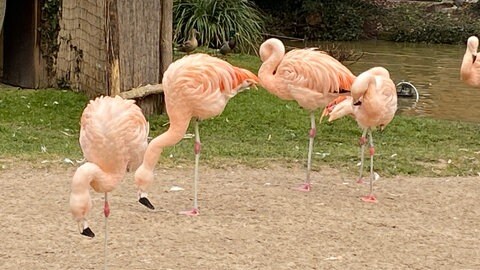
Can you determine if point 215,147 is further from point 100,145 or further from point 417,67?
point 417,67

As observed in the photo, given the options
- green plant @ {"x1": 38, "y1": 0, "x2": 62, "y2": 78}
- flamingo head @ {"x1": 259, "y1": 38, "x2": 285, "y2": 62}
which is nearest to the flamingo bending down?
flamingo head @ {"x1": 259, "y1": 38, "x2": 285, "y2": 62}

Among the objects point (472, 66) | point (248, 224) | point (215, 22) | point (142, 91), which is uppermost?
point (472, 66)

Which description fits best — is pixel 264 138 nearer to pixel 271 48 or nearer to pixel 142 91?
pixel 142 91

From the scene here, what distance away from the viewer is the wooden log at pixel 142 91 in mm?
9320

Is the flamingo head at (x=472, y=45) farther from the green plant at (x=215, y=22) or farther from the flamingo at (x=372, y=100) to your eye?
the green plant at (x=215, y=22)

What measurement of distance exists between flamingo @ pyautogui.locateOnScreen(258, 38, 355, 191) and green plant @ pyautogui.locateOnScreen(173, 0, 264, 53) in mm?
9072

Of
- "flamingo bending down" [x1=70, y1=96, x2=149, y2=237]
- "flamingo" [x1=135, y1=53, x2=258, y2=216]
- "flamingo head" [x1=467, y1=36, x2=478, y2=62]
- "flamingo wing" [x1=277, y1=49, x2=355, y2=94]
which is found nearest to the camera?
"flamingo bending down" [x1=70, y1=96, x2=149, y2=237]

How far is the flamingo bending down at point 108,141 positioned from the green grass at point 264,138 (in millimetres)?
2671

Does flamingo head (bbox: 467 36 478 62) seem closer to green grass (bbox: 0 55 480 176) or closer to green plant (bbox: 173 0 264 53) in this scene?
green grass (bbox: 0 55 480 176)

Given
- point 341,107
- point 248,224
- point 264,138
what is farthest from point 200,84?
point 264,138

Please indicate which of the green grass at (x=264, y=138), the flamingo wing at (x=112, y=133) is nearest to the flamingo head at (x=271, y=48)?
the green grass at (x=264, y=138)

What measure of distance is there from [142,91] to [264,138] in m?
1.44

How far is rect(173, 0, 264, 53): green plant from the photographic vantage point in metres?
16.1

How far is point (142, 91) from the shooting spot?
31.0 feet
